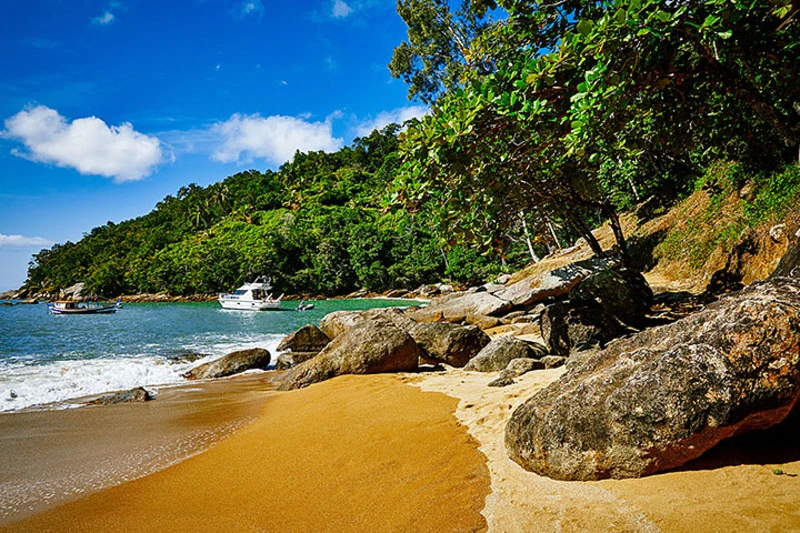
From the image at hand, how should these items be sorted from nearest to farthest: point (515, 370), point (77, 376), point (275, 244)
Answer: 1. point (515, 370)
2. point (77, 376)
3. point (275, 244)

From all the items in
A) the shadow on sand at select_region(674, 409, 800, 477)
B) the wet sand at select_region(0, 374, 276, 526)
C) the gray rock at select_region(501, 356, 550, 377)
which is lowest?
the wet sand at select_region(0, 374, 276, 526)

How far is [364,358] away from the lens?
8.72m

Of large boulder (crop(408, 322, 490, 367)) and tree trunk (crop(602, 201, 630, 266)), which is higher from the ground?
tree trunk (crop(602, 201, 630, 266))

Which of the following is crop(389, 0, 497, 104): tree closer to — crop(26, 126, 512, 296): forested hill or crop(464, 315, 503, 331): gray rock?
crop(464, 315, 503, 331): gray rock

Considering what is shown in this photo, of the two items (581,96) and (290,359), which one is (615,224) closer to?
(581,96)

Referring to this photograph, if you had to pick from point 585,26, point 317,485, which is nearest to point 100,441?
point 317,485

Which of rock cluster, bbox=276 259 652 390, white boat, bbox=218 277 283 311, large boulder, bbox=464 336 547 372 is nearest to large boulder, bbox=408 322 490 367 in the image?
rock cluster, bbox=276 259 652 390

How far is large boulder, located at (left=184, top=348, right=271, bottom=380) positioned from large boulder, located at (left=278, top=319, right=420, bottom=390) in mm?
3334

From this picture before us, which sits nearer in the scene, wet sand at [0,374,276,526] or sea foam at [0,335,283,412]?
wet sand at [0,374,276,526]

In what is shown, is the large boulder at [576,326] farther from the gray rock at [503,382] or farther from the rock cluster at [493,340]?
the gray rock at [503,382]

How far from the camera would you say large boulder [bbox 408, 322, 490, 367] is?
381 inches

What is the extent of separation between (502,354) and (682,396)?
5267mm

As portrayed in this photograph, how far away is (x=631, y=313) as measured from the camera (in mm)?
9125

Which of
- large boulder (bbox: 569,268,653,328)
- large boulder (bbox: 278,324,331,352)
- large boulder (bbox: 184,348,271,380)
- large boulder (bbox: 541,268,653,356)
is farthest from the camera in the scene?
large boulder (bbox: 278,324,331,352)
